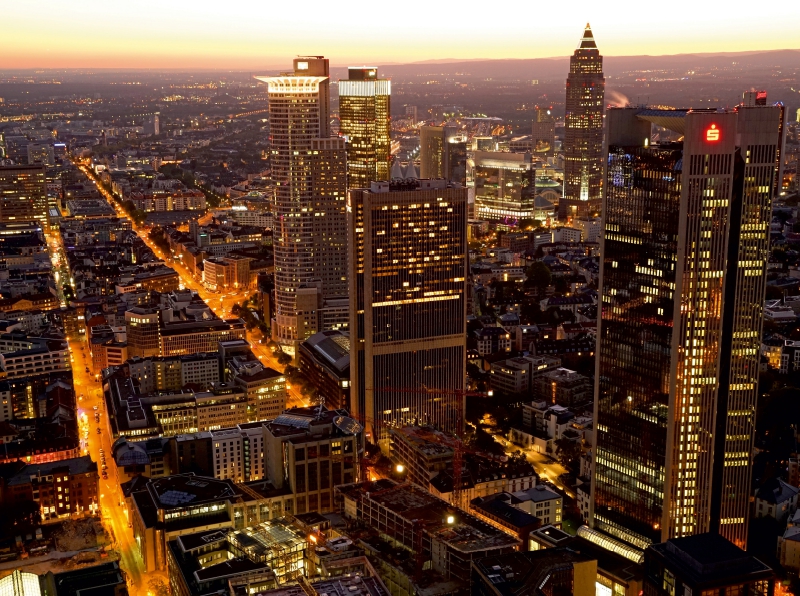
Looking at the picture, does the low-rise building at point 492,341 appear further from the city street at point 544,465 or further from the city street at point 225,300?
the city street at point 544,465

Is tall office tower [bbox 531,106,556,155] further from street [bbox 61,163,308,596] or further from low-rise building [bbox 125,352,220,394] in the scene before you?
low-rise building [bbox 125,352,220,394]

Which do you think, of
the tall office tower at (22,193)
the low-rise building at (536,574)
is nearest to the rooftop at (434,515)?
the low-rise building at (536,574)

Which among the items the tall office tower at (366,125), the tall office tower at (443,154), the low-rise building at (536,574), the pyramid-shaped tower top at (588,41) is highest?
the pyramid-shaped tower top at (588,41)

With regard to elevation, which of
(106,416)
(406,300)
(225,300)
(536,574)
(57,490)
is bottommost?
(106,416)

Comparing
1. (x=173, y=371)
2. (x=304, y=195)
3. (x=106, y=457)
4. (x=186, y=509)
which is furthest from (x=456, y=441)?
(x=304, y=195)

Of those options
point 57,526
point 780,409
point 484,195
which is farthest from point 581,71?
point 57,526

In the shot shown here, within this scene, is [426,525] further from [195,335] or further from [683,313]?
[195,335]
